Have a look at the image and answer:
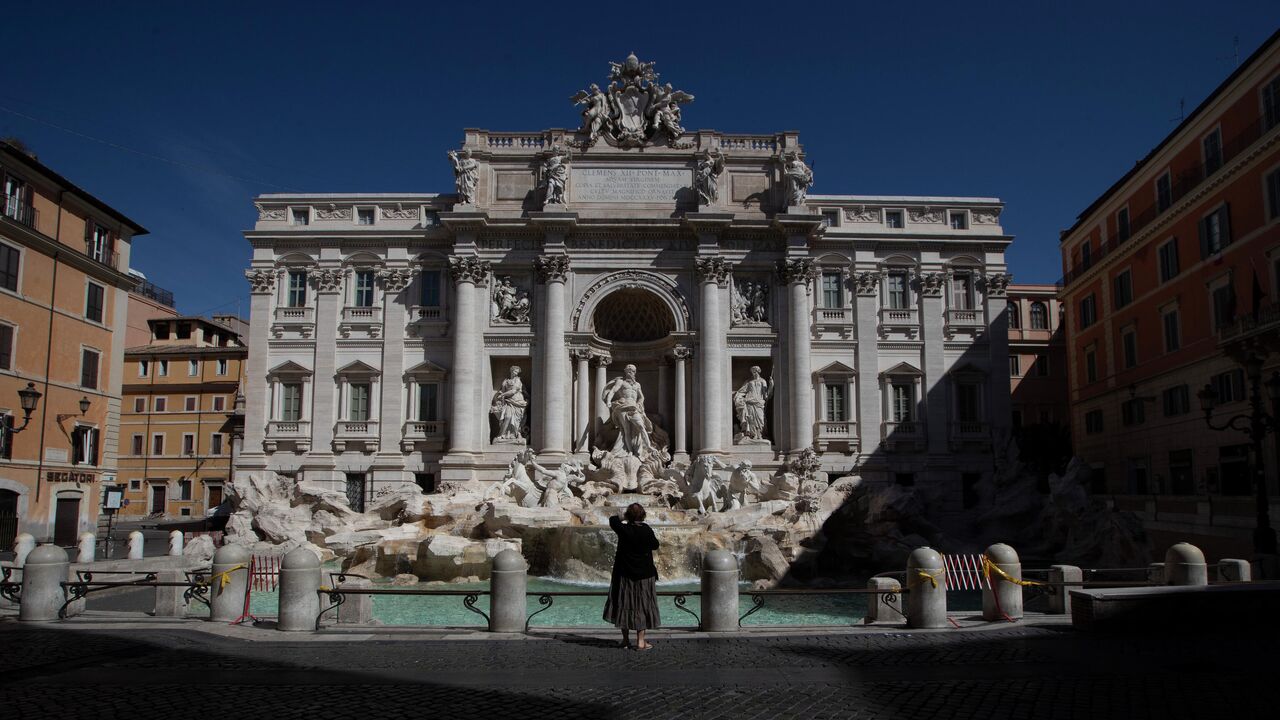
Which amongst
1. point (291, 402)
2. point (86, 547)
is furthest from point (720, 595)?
point (291, 402)

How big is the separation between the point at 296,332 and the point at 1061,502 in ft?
94.2

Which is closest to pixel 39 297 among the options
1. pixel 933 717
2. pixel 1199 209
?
pixel 933 717

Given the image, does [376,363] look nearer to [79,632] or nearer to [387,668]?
[79,632]

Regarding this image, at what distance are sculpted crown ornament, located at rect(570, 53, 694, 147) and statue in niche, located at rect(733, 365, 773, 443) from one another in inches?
402

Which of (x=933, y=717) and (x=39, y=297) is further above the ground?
(x=39, y=297)

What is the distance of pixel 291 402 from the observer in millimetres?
34250

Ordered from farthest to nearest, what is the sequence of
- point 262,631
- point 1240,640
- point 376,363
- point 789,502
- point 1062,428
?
point 1062,428
point 376,363
point 789,502
point 262,631
point 1240,640

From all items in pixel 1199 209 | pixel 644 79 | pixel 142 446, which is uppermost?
pixel 644 79

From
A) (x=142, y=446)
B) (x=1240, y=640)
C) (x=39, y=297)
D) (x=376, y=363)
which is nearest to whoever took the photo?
(x=1240, y=640)

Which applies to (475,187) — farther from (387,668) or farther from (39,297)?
(387,668)

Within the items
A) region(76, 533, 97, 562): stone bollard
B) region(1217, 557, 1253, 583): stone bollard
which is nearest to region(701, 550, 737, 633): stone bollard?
region(1217, 557, 1253, 583): stone bollard

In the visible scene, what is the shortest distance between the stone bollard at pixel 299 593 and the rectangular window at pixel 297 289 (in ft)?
80.6

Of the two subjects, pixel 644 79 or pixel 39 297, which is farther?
pixel 644 79

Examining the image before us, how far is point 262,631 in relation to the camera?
12211mm
